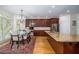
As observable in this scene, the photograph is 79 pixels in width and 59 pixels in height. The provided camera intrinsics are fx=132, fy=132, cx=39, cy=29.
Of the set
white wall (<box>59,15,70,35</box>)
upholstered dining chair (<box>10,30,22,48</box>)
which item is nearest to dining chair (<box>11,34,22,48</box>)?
upholstered dining chair (<box>10,30,22,48</box>)

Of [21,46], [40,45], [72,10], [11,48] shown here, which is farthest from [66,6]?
[11,48]

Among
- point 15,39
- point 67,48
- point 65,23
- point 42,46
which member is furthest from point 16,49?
point 65,23

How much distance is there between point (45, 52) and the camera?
125 inches

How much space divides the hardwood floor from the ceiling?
0.61 meters

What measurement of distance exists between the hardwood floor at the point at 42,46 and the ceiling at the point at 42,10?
1.99 feet

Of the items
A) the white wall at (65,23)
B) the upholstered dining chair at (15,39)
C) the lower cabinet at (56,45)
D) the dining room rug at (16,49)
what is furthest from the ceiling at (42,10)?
the dining room rug at (16,49)

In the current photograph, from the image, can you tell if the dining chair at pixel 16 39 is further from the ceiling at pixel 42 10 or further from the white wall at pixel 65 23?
the white wall at pixel 65 23

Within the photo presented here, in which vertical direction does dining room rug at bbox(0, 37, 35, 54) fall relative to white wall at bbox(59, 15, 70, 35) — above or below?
below

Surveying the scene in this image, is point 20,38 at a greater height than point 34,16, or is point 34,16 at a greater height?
point 34,16

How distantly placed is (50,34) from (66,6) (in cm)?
88

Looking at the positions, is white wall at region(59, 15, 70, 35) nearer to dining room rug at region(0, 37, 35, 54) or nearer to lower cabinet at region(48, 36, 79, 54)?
lower cabinet at region(48, 36, 79, 54)

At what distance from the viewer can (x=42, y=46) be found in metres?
3.35

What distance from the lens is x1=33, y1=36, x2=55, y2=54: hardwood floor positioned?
126 inches
